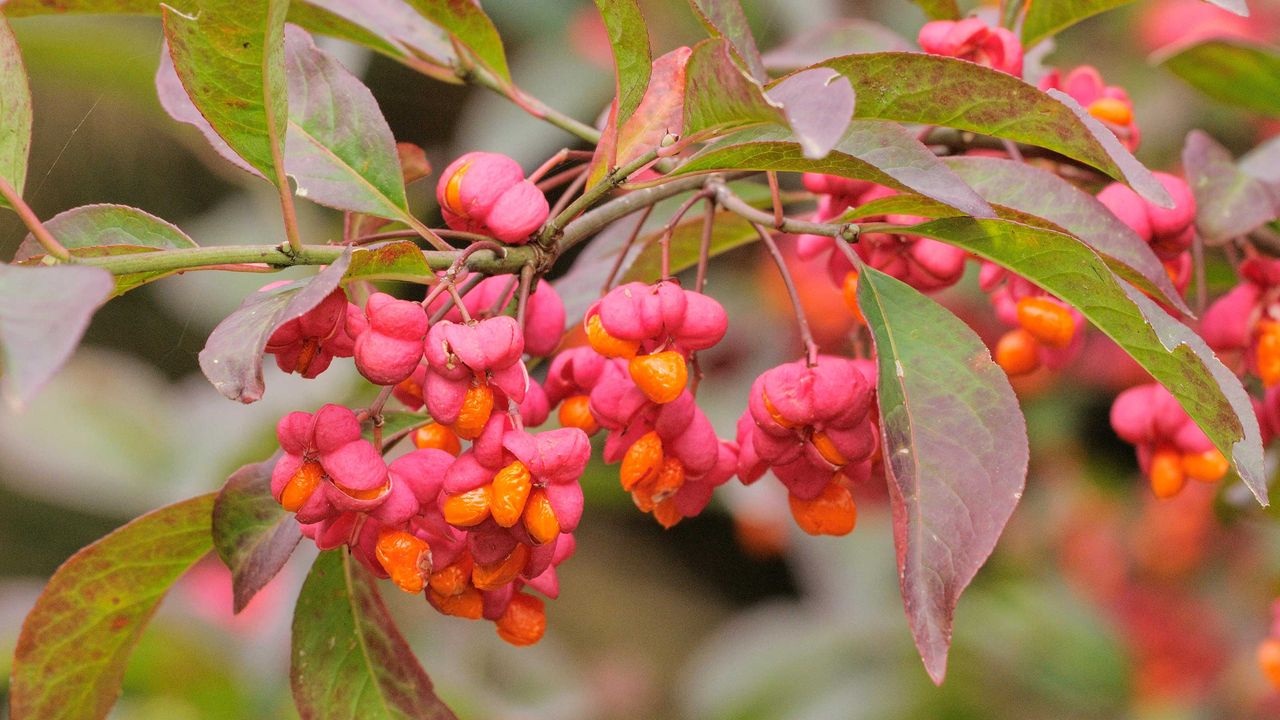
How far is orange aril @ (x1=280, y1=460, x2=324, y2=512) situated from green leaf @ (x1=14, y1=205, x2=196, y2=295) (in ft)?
0.46

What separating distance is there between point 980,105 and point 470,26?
432 mm

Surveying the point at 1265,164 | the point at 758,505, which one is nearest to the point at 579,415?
the point at 1265,164

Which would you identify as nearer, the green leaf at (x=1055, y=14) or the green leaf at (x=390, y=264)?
the green leaf at (x=390, y=264)

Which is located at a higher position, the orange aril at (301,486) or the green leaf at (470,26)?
the green leaf at (470,26)

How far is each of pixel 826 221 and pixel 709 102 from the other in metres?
0.23

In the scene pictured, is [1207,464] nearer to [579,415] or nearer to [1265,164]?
[1265,164]

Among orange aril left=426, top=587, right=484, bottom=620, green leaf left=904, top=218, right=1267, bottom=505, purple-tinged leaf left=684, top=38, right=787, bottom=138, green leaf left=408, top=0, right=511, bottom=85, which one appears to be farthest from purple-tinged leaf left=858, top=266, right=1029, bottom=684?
green leaf left=408, top=0, right=511, bottom=85

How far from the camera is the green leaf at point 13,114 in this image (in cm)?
71

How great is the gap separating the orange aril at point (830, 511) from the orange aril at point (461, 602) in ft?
0.74

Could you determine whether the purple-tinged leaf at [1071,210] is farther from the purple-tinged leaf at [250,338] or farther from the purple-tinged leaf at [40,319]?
the purple-tinged leaf at [40,319]

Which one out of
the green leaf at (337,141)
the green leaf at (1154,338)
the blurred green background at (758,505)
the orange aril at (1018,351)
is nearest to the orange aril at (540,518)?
the green leaf at (337,141)

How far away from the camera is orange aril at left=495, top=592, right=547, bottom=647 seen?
2.66 feet

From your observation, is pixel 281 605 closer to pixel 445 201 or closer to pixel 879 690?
pixel 879 690

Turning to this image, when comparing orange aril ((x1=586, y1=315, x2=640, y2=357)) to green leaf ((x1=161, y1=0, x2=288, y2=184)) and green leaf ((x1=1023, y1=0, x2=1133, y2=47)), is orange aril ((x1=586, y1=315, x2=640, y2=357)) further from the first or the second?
green leaf ((x1=1023, y1=0, x2=1133, y2=47))
